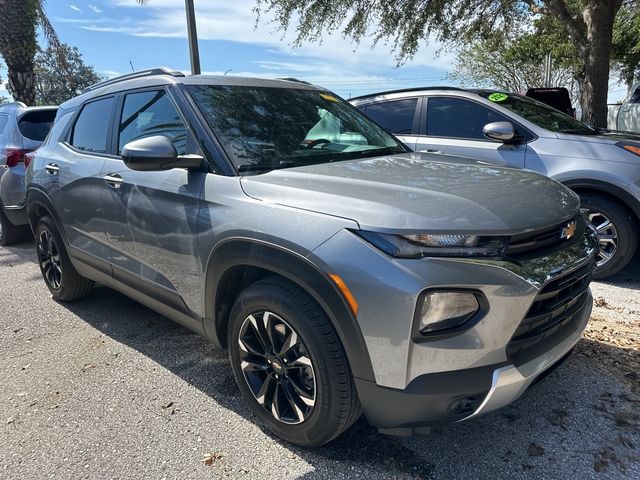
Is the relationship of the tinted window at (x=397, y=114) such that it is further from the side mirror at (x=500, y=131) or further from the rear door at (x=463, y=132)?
the side mirror at (x=500, y=131)

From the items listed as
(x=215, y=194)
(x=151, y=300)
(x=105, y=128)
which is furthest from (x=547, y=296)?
(x=105, y=128)

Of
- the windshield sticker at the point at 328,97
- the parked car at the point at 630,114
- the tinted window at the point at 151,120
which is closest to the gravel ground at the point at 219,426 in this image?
the tinted window at the point at 151,120

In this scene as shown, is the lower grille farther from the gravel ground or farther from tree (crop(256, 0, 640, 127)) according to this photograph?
tree (crop(256, 0, 640, 127))

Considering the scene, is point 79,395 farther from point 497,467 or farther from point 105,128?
point 497,467

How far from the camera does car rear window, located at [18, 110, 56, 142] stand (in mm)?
6238

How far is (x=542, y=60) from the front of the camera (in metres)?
25.0

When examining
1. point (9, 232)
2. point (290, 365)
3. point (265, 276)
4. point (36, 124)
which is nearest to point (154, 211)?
point (265, 276)

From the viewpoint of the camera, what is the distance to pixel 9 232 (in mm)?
6621

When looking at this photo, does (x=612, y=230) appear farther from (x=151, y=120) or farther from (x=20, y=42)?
(x=20, y=42)

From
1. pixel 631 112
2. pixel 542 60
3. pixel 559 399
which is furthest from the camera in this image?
pixel 542 60

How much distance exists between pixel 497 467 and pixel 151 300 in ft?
7.13

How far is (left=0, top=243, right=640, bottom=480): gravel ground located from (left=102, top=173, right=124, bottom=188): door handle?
1179mm

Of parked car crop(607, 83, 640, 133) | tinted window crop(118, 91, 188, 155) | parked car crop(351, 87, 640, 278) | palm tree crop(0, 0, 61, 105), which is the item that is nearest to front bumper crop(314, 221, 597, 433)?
tinted window crop(118, 91, 188, 155)

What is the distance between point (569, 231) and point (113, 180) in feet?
8.75
